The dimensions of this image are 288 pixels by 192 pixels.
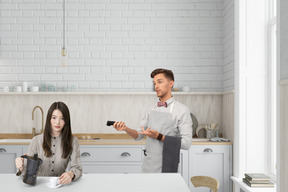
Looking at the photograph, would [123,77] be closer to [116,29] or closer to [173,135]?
[116,29]

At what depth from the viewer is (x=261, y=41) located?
3744 mm

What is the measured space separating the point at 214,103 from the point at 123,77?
4.67ft

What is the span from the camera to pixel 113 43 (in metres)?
4.72

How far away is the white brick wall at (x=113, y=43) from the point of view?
4.70m

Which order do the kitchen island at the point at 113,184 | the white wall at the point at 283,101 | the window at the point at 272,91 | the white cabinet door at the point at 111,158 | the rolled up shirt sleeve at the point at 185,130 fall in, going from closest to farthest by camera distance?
the kitchen island at the point at 113,184, the white wall at the point at 283,101, the rolled up shirt sleeve at the point at 185,130, the window at the point at 272,91, the white cabinet door at the point at 111,158

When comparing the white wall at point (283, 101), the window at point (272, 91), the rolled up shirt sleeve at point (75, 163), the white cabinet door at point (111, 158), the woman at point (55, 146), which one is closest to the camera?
the rolled up shirt sleeve at point (75, 163)

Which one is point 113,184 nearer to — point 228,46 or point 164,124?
point 164,124

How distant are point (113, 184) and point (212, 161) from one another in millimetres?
2312

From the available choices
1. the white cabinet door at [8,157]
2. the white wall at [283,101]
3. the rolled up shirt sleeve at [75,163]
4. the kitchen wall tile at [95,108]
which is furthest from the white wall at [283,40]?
the white cabinet door at [8,157]

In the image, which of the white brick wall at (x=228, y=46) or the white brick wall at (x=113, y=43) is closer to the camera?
the white brick wall at (x=228, y=46)

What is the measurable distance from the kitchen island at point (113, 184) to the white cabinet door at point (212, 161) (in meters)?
1.83

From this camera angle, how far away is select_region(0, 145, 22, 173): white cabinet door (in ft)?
13.1

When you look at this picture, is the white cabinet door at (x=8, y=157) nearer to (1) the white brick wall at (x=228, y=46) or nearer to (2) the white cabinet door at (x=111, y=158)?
(2) the white cabinet door at (x=111, y=158)

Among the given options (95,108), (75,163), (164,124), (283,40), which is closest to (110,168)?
(95,108)
